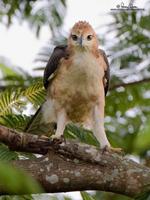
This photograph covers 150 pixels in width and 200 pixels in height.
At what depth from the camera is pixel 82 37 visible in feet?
14.4

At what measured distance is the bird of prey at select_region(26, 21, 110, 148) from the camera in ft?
13.8

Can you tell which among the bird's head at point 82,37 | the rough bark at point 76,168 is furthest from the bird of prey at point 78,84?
the rough bark at point 76,168

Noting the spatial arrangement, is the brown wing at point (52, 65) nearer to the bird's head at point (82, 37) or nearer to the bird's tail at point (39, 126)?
the bird's head at point (82, 37)

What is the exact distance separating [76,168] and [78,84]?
1514mm

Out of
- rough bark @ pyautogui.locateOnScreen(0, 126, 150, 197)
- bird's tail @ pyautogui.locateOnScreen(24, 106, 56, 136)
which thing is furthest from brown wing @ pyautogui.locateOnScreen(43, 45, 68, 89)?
rough bark @ pyautogui.locateOnScreen(0, 126, 150, 197)

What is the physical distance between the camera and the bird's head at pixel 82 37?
4.33m

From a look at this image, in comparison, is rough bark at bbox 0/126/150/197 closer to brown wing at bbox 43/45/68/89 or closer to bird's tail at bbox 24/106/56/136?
bird's tail at bbox 24/106/56/136

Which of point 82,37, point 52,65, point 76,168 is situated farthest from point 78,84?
point 76,168

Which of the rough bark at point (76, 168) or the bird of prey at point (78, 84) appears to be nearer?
the rough bark at point (76, 168)

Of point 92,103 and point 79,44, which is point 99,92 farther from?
point 79,44

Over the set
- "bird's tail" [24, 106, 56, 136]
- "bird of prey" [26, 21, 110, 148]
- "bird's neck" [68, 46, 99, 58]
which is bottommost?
"bird's tail" [24, 106, 56, 136]

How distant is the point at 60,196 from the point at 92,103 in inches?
42.6

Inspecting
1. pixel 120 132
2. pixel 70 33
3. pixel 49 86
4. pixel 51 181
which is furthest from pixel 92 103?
pixel 51 181

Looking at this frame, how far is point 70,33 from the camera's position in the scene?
179 inches
